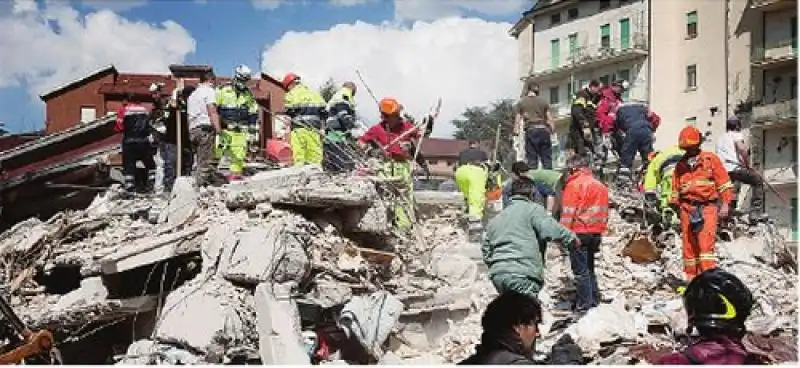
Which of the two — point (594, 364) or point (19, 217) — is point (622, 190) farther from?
point (19, 217)

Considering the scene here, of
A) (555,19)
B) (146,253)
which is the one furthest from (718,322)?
(555,19)

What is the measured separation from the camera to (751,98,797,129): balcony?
91.7 ft

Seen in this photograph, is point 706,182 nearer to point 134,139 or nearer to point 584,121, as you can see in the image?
point 584,121

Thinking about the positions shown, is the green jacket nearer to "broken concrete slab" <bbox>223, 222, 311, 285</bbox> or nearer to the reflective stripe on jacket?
"broken concrete slab" <bbox>223, 222, 311, 285</bbox>

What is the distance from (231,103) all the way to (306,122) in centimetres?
98

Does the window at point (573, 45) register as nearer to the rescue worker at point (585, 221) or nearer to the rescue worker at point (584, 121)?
the rescue worker at point (584, 121)

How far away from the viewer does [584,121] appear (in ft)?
35.3

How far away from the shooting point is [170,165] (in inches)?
396

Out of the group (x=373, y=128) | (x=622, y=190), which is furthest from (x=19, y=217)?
(x=622, y=190)

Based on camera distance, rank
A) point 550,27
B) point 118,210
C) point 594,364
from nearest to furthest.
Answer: point 594,364, point 118,210, point 550,27

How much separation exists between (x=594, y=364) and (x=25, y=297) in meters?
4.73

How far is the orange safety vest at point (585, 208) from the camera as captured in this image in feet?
22.7

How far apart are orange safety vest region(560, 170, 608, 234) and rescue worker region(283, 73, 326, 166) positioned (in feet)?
10.7

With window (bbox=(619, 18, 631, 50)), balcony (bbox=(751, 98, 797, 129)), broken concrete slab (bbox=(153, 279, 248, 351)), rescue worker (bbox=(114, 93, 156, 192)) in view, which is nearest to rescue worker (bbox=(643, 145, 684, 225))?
broken concrete slab (bbox=(153, 279, 248, 351))
